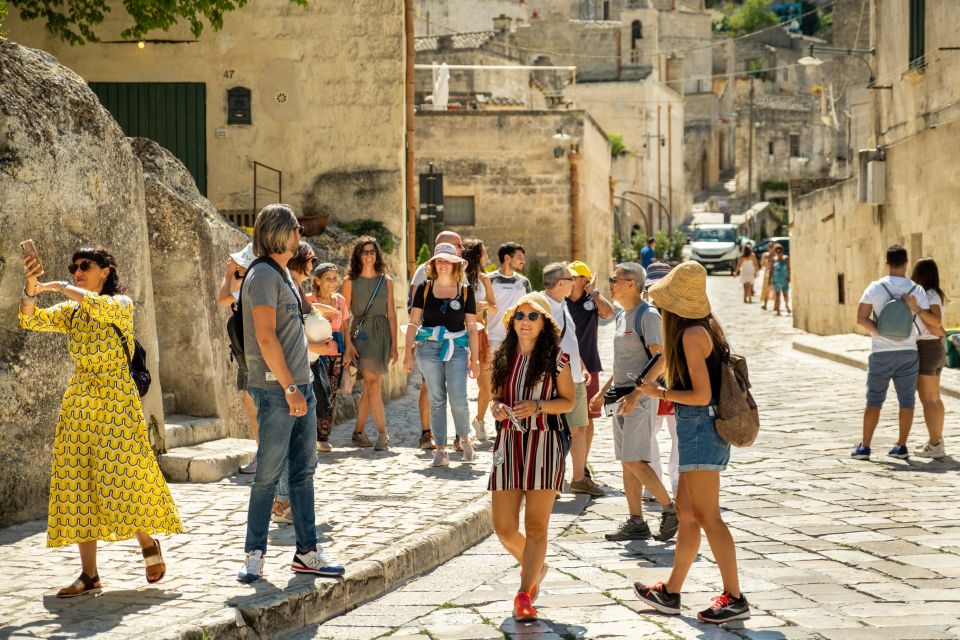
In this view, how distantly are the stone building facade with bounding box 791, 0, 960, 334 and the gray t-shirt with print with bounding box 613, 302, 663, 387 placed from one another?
38.3 feet

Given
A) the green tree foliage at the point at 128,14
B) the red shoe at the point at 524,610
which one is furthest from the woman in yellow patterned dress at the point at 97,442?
the green tree foliage at the point at 128,14

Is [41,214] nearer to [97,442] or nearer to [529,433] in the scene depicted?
[97,442]

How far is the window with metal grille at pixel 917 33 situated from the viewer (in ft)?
64.4

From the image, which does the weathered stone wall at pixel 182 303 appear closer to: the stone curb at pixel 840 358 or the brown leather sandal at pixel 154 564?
the brown leather sandal at pixel 154 564

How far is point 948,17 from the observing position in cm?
1855

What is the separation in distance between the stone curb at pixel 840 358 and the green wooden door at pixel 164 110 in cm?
953

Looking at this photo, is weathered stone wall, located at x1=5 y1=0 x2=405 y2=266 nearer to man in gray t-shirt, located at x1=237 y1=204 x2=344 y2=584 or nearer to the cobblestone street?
the cobblestone street

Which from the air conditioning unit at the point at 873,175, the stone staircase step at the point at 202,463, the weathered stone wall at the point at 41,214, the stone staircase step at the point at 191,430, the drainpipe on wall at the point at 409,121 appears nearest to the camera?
the weathered stone wall at the point at 41,214

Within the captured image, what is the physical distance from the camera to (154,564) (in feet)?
19.4

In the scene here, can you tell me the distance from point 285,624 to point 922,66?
16738mm

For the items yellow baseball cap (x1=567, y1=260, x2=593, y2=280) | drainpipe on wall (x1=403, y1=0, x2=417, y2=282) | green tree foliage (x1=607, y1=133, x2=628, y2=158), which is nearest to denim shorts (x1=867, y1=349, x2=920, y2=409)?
yellow baseball cap (x1=567, y1=260, x2=593, y2=280)

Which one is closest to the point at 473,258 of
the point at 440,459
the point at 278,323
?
the point at 440,459

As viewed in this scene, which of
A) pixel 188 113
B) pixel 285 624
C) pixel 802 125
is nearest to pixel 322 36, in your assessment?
pixel 188 113

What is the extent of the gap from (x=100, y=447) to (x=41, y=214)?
232 cm
